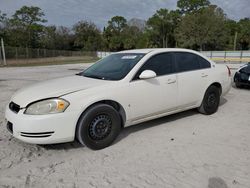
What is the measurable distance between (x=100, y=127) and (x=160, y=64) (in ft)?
5.39

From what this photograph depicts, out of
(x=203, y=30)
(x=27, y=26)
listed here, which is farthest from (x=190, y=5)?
(x=27, y=26)

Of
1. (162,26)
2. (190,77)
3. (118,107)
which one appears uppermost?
(162,26)

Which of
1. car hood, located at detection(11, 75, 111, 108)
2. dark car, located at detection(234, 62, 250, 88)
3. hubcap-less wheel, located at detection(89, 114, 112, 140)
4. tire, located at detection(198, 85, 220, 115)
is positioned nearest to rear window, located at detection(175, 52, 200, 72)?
tire, located at detection(198, 85, 220, 115)

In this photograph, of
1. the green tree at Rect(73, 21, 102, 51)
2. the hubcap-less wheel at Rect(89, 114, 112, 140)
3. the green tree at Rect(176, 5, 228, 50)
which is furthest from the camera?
the green tree at Rect(73, 21, 102, 51)

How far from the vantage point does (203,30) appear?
44.3 m

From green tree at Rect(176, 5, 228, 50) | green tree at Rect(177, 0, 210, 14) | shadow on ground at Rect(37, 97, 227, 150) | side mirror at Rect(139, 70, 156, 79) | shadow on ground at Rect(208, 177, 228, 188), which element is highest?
green tree at Rect(177, 0, 210, 14)

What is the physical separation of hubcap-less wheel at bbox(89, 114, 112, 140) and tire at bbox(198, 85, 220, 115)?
2408 millimetres

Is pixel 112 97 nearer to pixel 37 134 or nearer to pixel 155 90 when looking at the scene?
pixel 155 90

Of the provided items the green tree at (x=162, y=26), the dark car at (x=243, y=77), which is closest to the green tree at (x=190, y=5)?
the green tree at (x=162, y=26)

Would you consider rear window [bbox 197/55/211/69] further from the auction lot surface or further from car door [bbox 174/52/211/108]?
the auction lot surface

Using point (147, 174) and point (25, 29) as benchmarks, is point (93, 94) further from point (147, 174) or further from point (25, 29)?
point (25, 29)

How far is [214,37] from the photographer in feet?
144

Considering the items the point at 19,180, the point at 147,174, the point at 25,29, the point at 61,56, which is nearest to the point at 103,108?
the point at 147,174

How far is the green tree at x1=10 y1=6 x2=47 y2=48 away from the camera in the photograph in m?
46.3
